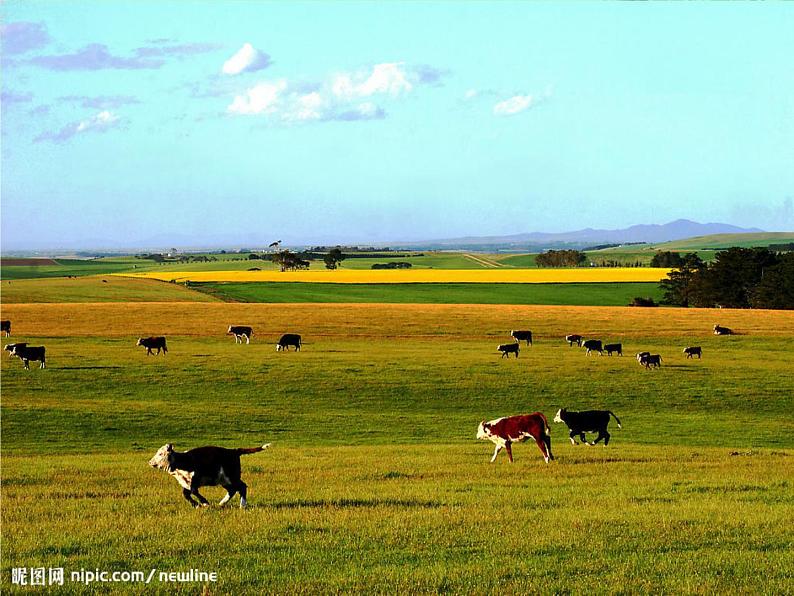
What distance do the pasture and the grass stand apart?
39.6 m

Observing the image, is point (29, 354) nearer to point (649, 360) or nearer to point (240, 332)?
point (240, 332)

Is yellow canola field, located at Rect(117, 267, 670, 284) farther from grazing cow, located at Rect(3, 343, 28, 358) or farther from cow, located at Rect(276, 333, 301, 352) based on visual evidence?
grazing cow, located at Rect(3, 343, 28, 358)

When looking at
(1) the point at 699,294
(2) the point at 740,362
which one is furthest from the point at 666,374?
(1) the point at 699,294

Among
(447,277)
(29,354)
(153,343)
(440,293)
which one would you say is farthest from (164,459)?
(447,277)

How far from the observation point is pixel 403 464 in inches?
835

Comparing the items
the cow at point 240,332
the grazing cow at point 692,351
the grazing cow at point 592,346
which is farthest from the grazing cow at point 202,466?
the cow at point 240,332

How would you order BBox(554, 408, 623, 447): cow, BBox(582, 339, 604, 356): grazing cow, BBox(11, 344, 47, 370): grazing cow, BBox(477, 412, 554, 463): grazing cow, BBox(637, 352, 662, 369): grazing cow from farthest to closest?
BBox(582, 339, 604, 356): grazing cow
BBox(637, 352, 662, 369): grazing cow
BBox(11, 344, 47, 370): grazing cow
BBox(554, 408, 623, 447): cow
BBox(477, 412, 554, 463): grazing cow

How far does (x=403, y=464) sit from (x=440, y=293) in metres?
92.3

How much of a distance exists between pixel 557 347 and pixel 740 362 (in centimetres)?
1220

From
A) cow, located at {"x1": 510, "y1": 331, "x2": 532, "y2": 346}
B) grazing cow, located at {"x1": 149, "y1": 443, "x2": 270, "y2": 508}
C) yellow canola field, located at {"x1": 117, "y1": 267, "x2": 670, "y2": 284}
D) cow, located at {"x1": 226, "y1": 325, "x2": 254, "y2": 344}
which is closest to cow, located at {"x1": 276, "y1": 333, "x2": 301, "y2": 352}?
cow, located at {"x1": 226, "y1": 325, "x2": 254, "y2": 344}

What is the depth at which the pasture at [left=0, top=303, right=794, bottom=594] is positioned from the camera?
10648 millimetres

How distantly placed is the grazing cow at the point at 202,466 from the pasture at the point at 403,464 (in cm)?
52

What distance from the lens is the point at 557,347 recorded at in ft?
189

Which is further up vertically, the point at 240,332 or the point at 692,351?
the point at 240,332
